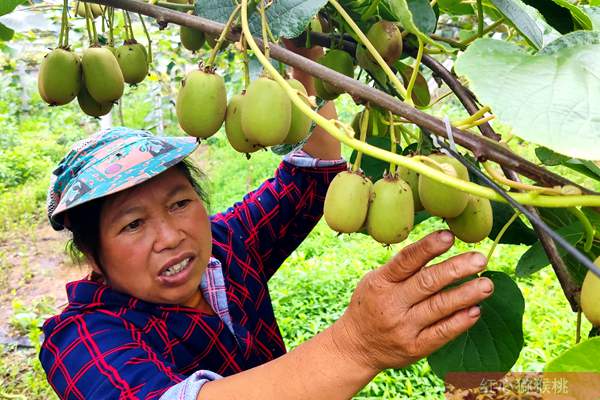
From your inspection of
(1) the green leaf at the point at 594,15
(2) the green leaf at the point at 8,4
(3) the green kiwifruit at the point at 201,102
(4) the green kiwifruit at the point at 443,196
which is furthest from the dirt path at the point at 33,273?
(1) the green leaf at the point at 594,15

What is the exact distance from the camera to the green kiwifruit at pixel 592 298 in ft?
1.80

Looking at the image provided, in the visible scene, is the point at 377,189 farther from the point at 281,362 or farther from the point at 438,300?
the point at 281,362

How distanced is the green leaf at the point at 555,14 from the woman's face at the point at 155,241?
0.84 metres

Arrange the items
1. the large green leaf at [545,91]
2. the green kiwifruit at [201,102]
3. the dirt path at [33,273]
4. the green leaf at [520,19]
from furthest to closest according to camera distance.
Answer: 1. the dirt path at [33,273]
2. the green kiwifruit at [201,102]
3. the green leaf at [520,19]
4. the large green leaf at [545,91]

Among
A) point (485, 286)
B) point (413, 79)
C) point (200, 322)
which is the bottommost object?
point (200, 322)

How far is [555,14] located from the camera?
2.38ft

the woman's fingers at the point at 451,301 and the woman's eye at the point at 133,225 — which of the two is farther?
the woman's eye at the point at 133,225

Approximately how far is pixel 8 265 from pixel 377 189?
15.4 feet

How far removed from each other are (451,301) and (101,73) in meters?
0.69

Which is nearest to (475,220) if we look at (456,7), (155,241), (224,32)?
(224,32)

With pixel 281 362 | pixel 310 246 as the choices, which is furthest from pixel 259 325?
pixel 310 246

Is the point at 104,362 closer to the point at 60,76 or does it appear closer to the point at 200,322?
the point at 200,322

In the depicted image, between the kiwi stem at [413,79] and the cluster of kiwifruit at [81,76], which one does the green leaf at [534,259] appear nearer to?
the kiwi stem at [413,79]

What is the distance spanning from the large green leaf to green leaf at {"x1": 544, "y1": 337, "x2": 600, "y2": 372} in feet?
0.73
